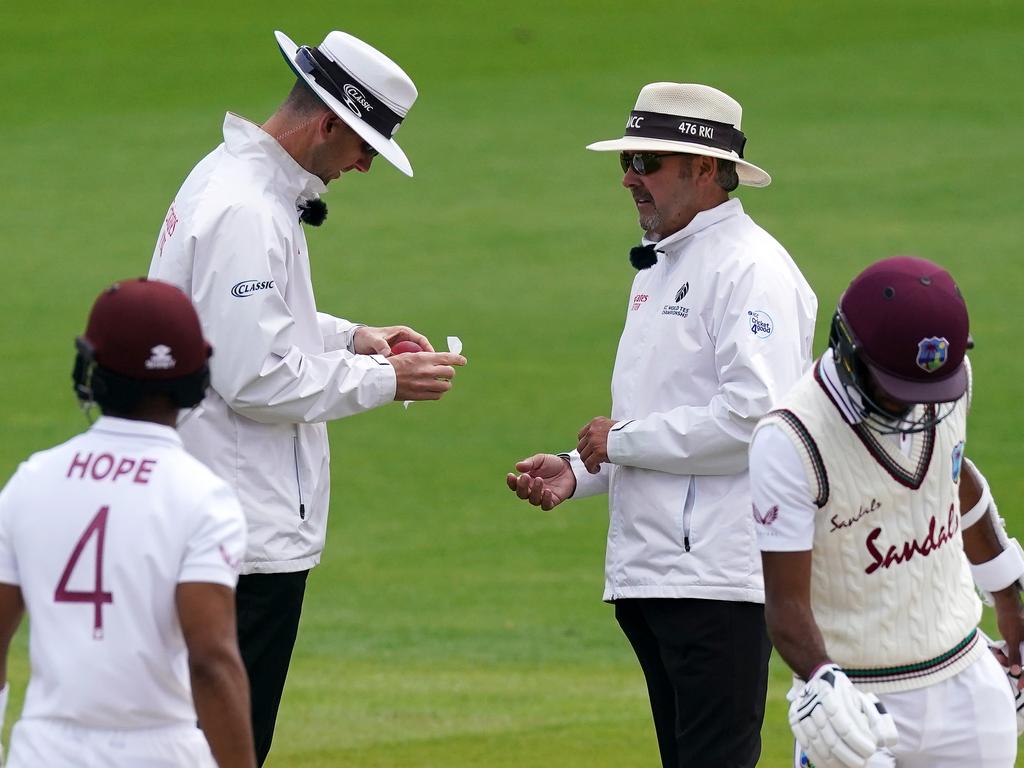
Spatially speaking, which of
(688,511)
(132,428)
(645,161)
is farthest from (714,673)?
(132,428)

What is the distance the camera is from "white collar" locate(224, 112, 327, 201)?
5.30 m

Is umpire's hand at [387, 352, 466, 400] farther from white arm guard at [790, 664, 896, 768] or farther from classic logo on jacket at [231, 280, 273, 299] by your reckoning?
white arm guard at [790, 664, 896, 768]

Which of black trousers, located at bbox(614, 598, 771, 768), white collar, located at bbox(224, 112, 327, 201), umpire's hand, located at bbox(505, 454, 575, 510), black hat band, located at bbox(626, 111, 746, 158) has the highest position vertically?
black hat band, located at bbox(626, 111, 746, 158)

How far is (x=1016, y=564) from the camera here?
453cm

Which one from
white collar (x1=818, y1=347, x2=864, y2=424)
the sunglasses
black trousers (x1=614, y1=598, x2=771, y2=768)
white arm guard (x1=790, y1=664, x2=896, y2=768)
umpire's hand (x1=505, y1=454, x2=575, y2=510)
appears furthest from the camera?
umpire's hand (x1=505, y1=454, x2=575, y2=510)

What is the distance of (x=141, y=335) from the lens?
3.60m

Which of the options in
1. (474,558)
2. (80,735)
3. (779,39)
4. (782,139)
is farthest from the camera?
(779,39)

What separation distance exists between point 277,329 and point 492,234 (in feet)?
54.0

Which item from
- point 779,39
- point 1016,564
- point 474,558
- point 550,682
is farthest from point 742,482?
point 779,39

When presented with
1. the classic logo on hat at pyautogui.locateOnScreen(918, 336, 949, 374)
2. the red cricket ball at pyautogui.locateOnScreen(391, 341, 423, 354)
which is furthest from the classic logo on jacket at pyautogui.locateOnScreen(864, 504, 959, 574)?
the red cricket ball at pyautogui.locateOnScreen(391, 341, 423, 354)

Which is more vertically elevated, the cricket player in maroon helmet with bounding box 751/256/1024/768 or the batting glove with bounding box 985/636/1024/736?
the cricket player in maroon helmet with bounding box 751/256/1024/768

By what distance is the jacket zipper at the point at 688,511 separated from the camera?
5.15 meters

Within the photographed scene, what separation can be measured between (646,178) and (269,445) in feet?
4.53

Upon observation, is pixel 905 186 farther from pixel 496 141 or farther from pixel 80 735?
pixel 80 735
